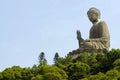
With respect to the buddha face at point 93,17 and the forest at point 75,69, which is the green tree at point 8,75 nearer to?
the forest at point 75,69

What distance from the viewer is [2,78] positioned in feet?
78.7

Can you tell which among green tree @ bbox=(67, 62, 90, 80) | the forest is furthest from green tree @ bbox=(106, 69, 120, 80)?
green tree @ bbox=(67, 62, 90, 80)

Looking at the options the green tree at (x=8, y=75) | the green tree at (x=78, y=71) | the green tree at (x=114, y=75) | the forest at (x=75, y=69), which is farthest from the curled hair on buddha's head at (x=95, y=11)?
the green tree at (x=114, y=75)

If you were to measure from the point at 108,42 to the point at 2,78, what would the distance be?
6.76 metres

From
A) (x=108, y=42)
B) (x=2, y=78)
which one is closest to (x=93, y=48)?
(x=108, y=42)

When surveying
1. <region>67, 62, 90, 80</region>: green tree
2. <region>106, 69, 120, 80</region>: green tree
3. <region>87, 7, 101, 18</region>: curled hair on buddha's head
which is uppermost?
<region>87, 7, 101, 18</region>: curled hair on buddha's head

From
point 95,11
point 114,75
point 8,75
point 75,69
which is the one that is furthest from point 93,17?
point 114,75

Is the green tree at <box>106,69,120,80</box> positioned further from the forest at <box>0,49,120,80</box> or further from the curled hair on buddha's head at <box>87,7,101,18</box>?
the curled hair on buddha's head at <box>87,7,101,18</box>

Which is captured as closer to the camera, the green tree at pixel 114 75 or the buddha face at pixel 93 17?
the green tree at pixel 114 75

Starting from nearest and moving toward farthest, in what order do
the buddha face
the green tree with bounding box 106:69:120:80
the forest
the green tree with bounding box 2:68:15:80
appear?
the green tree with bounding box 106:69:120:80 < the forest < the green tree with bounding box 2:68:15:80 < the buddha face

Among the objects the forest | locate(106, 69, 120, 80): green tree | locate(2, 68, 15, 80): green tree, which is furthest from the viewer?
locate(2, 68, 15, 80): green tree

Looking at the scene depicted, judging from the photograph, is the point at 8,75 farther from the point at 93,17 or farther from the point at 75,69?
the point at 93,17

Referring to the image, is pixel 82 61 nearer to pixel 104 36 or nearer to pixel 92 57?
pixel 92 57

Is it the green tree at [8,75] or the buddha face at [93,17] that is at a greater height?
the buddha face at [93,17]
